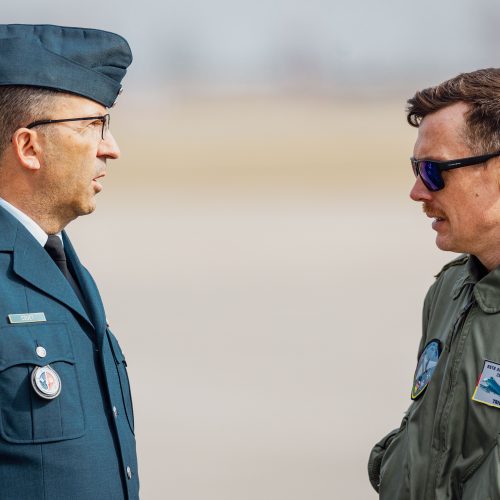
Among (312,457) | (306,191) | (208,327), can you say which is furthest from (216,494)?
(306,191)

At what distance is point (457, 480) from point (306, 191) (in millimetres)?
17539

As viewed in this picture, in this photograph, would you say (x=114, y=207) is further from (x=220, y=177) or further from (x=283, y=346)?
(x=283, y=346)

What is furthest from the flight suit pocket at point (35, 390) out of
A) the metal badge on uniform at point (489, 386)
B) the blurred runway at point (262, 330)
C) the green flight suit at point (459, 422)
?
the blurred runway at point (262, 330)

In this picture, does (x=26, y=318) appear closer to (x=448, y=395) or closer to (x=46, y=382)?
(x=46, y=382)

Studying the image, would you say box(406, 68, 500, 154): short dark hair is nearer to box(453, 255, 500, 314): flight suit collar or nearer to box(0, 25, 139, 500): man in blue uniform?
box(453, 255, 500, 314): flight suit collar

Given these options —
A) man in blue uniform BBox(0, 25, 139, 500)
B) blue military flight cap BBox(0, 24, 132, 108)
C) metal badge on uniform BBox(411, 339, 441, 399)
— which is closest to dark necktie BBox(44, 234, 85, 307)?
man in blue uniform BBox(0, 25, 139, 500)

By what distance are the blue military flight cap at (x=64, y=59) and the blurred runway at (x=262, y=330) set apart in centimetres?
359

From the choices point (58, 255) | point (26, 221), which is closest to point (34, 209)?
point (26, 221)

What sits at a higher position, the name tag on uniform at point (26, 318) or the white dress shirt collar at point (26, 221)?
the white dress shirt collar at point (26, 221)

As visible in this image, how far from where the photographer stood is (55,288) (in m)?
3.52

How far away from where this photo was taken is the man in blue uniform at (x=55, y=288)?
3.30m

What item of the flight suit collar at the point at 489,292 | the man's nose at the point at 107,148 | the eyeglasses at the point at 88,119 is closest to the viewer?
the flight suit collar at the point at 489,292

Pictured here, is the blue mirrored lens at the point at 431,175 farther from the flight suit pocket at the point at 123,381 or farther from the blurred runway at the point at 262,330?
the blurred runway at the point at 262,330

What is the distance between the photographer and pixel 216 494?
6.91m
